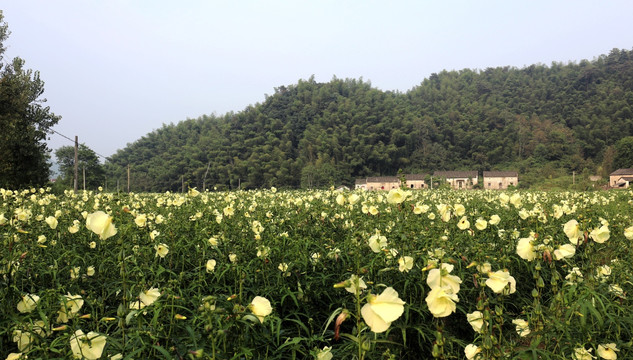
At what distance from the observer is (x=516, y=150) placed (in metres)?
69.1

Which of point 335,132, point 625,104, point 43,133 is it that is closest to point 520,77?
point 625,104

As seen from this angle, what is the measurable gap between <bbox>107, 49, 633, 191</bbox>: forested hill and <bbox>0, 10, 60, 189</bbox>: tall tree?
39.2 meters

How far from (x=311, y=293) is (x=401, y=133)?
76.1 metres

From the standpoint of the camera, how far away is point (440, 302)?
983mm

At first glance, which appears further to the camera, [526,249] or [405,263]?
[405,263]

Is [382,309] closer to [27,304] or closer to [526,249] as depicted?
[526,249]

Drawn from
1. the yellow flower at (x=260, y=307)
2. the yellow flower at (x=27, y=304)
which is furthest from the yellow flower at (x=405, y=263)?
the yellow flower at (x=27, y=304)

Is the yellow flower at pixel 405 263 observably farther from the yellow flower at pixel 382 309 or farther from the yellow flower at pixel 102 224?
the yellow flower at pixel 102 224

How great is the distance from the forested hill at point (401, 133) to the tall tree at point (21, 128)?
39.2 m

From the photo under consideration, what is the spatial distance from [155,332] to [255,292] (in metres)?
0.83

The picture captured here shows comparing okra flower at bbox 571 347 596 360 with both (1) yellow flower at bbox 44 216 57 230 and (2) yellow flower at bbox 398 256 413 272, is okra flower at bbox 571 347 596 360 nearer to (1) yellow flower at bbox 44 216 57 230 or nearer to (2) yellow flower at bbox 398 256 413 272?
(2) yellow flower at bbox 398 256 413 272

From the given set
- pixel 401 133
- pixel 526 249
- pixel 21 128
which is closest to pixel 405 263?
pixel 526 249

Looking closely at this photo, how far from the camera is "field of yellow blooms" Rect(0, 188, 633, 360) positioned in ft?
4.00

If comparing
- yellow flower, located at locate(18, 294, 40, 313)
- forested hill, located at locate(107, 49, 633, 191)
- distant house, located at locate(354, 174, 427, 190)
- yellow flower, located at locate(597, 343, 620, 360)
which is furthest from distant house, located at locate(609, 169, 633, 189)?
yellow flower, located at locate(18, 294, 40, 313)
